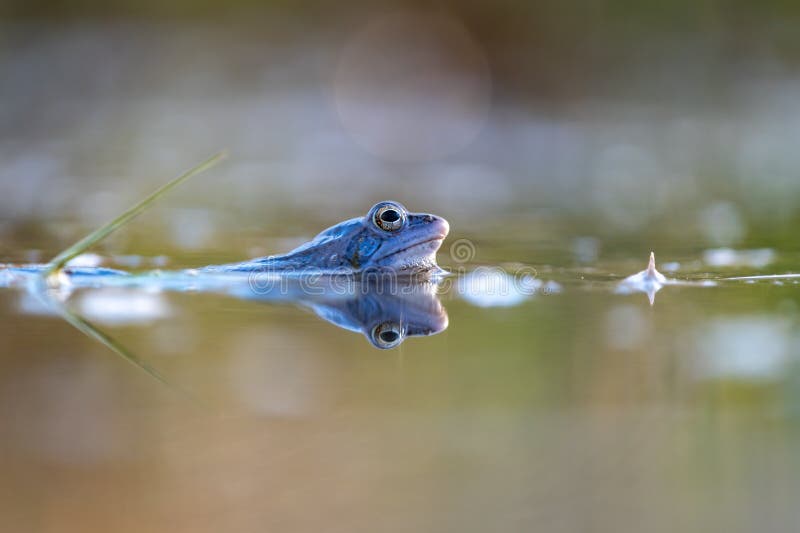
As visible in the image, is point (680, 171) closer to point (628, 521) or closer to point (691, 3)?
point (691, 3)

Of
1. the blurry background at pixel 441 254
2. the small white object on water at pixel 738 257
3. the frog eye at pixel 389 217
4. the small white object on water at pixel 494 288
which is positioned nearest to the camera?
the blurry background at pixel 441 254

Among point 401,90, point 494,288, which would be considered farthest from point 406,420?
point 401,90

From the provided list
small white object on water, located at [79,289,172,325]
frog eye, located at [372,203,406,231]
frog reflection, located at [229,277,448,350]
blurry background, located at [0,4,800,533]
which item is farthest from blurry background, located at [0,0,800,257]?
small white object on water, located at [79,289,172,325]

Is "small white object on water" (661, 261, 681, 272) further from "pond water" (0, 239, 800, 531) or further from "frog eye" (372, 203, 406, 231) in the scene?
"frog eye" (372, 203, 406, 231)

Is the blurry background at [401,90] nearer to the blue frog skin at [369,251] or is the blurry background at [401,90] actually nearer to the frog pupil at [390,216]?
the blue frog skin at [369,251]

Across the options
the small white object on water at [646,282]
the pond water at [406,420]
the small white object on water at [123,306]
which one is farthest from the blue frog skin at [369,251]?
the pond water at [406,420]

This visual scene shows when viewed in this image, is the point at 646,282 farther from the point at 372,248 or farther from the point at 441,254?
the point at 441,254

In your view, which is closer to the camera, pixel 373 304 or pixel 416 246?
pixel 373 304

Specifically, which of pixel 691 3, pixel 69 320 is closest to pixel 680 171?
pixel 691 3
